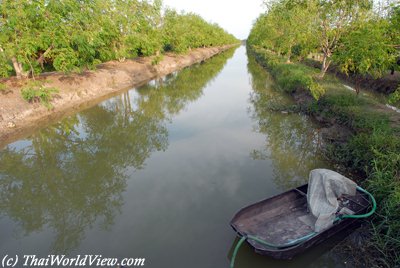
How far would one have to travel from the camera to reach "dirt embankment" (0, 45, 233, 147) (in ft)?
45.9

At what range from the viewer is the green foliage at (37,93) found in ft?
48.9

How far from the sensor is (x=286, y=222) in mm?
6602

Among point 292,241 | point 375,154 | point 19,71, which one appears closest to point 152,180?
point 292,241

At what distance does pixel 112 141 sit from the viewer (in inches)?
509

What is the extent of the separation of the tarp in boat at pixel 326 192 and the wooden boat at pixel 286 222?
26cm

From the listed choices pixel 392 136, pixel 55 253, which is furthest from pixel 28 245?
pixel 392 136

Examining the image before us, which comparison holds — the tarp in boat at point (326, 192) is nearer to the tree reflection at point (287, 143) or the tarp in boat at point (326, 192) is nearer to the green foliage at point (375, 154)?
the green foliage at point (375, 154)

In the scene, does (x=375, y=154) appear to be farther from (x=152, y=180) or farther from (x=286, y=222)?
(x=152, y=180)

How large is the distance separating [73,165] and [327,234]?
33.1 feet

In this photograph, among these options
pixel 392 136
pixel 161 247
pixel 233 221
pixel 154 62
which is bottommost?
pixel 161 247

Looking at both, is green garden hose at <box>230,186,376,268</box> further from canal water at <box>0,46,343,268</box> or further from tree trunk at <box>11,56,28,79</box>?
tree trunk at <box>11,56,28,79</box>

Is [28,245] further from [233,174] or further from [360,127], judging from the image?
[360,127]

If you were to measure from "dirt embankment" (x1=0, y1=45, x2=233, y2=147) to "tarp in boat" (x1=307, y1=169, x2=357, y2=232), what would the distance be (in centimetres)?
1477

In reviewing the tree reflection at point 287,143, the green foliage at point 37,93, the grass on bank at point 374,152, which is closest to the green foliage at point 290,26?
the grass on bank at point 374,152
